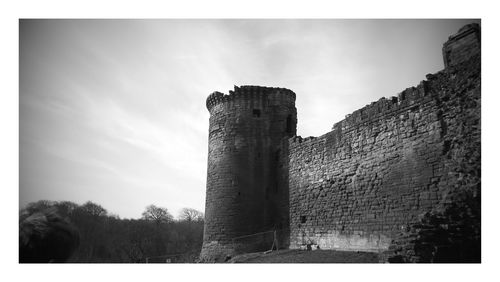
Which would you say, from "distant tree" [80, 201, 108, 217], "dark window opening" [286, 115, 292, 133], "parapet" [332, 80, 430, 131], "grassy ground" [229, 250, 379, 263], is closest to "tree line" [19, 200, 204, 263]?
"distant tree" [80, 201, 108, 217]

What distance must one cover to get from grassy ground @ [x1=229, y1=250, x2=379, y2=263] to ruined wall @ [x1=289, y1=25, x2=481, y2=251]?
0.61m

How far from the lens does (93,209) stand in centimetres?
5231

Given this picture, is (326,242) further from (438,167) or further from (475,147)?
(475,147)

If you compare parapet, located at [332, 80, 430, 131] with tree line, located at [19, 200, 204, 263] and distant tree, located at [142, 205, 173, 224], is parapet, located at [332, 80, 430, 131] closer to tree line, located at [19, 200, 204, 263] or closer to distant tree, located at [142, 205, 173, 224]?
tree line, located at [19, 200, 204, 263]

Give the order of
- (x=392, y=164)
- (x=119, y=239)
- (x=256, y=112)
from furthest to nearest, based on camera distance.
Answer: (x=119, y=239) < (x=256, y=112) < (x=392, y=164)

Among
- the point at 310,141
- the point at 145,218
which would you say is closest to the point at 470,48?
the point at 310,141

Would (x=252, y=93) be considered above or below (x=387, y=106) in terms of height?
above

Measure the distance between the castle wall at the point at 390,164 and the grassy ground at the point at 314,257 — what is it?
61 centimetres

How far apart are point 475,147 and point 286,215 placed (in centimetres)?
883

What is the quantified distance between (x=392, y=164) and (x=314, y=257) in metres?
3.83

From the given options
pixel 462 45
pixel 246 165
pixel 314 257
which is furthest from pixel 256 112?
pixel 462 45

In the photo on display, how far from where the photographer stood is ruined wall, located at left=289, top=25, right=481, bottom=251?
30.2 feet

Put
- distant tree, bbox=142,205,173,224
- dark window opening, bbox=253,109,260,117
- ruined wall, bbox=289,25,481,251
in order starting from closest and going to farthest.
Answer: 1. ruined wall, bbox=289,25,481,251
2. dark window opening, bbox=253,109,260,117
3. distant tree, bbox=142,205,173,224

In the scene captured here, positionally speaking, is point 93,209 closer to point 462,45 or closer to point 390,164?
point 390,164
